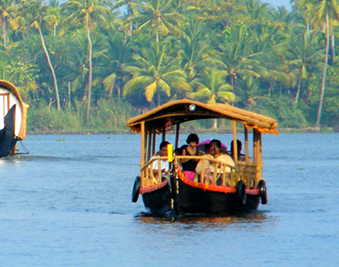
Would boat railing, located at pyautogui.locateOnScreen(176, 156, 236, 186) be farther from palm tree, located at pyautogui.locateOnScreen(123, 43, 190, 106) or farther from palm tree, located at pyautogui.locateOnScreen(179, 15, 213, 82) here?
palm tree, located at pyautogui.locateOnScreen(179, 15, 213, 82)

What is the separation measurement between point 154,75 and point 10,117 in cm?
3014

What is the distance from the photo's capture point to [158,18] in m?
69.3

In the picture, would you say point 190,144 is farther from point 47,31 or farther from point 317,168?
point 47,31

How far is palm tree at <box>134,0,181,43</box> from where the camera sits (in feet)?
225

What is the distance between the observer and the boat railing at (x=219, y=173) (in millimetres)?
15648

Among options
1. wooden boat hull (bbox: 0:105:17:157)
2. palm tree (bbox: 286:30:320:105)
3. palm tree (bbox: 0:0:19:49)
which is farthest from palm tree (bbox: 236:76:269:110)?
wooden boat hull (bbox: 0:105:17:157)

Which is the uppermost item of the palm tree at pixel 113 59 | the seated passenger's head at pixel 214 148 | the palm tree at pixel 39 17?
the palm tree at pixel 39 17

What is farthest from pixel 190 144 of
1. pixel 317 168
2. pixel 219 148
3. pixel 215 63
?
pixel 215 63

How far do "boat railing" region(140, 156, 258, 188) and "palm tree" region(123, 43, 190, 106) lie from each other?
47792 mm

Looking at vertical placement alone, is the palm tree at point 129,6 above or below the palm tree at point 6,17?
above

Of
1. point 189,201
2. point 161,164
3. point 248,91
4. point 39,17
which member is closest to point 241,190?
point 189,201

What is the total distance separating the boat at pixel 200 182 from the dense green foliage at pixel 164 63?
157ft

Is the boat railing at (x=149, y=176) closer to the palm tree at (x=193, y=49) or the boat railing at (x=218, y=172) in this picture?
the boat railing at (x=218, y=172)

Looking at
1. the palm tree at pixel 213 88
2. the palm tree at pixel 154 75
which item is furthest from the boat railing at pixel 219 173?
the palm tree at pixel 154 75
